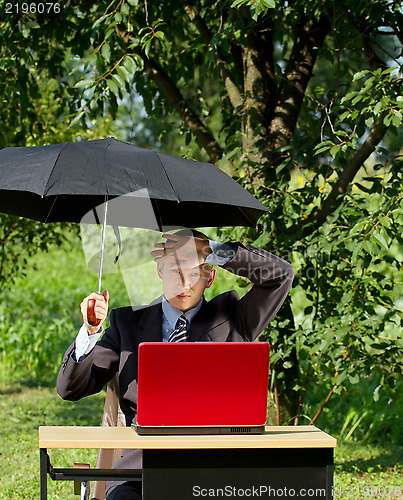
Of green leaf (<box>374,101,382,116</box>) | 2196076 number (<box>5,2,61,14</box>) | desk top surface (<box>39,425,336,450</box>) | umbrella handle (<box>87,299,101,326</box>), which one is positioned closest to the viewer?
desk top surface (<box>39,425,336,450</box>)

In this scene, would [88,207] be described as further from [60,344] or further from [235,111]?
[60,344]

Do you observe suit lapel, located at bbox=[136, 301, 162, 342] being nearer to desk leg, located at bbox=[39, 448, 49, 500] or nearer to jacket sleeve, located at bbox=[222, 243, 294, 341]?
jacket sleeve, located at bbox=[222, 243, 294, 341]

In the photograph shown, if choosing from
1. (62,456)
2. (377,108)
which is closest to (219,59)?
(377,108)

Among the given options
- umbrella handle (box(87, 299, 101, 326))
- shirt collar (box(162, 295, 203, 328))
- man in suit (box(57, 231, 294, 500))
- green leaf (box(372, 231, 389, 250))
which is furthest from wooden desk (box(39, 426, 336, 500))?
green leaf (box(372, 231, 389, 250))

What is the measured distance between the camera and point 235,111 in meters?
4.82

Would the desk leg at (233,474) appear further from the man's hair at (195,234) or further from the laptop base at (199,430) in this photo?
the man's hair at (195,234)

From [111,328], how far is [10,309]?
652 centimetres

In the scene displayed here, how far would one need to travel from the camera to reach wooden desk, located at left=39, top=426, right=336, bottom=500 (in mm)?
2271

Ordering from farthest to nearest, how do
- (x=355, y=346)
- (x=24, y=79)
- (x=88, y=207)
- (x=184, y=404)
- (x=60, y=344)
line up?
(x=60, y=344) < (x=24, y=79) < (x=355, y=346) < (x=88, y=207) < (x=184, y=404)

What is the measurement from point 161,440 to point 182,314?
0.86 meters

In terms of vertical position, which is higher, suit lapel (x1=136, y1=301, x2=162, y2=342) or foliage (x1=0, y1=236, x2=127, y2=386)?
suit lapel (x1=136, y1=301, x2=162, y2=342)

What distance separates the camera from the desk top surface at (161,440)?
7.31 ft

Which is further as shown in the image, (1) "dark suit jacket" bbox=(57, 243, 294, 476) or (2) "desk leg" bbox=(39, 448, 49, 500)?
(1) "dark suit jacket" bbox=(57, 243, 294, 476)

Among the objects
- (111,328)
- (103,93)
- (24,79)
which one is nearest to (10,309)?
(24,79)
